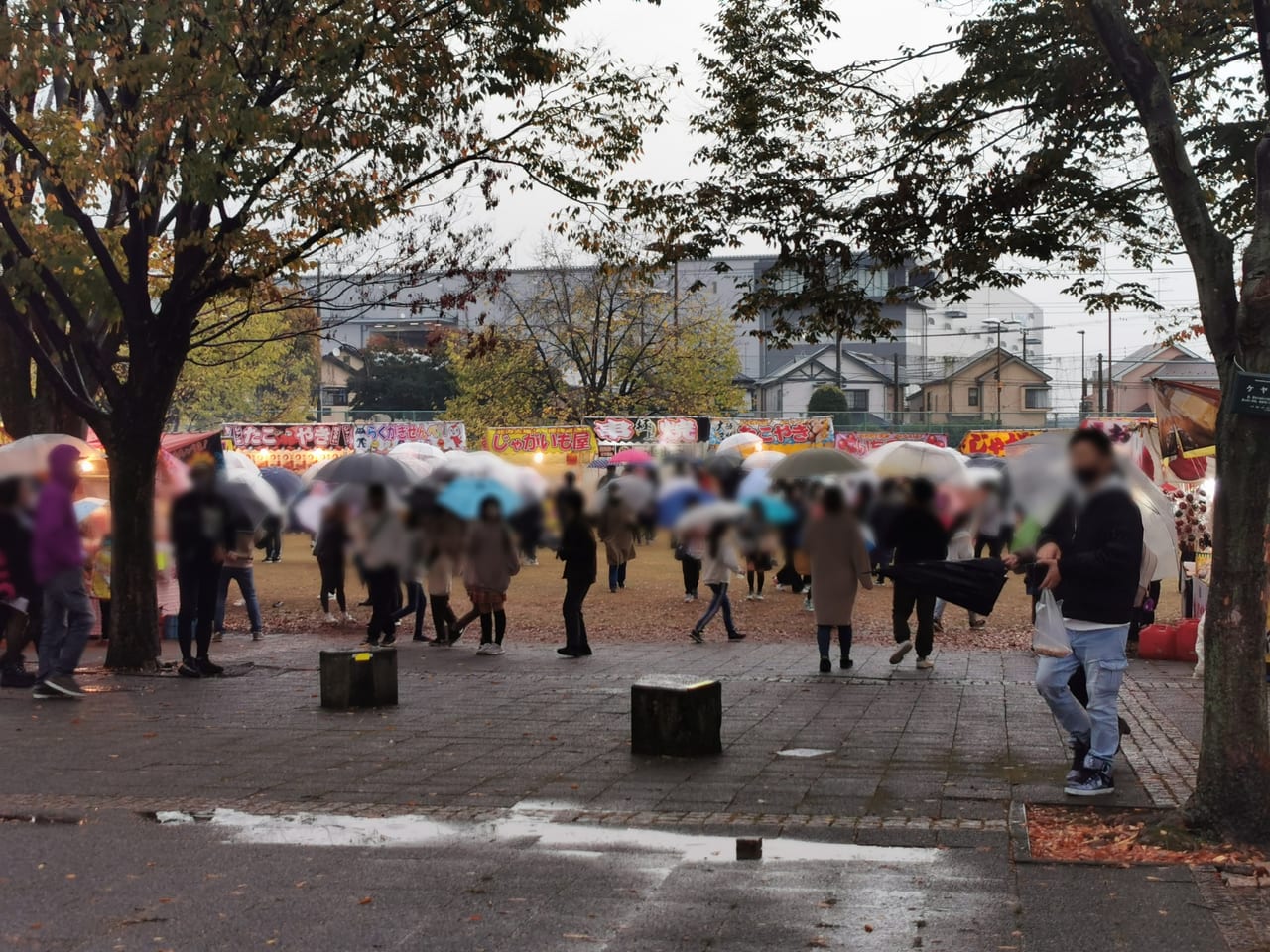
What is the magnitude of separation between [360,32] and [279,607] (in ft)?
39.7

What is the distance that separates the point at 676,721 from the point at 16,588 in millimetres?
6171

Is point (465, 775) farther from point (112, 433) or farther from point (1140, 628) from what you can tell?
point (1140, 628)

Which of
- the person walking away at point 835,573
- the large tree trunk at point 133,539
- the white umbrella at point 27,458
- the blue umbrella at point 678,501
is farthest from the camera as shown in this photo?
the large tree trunk at point 133,539

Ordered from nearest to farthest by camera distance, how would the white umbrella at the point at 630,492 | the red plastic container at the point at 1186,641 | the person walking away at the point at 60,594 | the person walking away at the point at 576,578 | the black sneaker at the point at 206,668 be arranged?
the white umbrella at the point at 630,492
the person walking away at the point at 60,594
the black sneaker at the point at 206,668
the person walking away at the point at 576,578
the red plastic container at the point at 1186,641

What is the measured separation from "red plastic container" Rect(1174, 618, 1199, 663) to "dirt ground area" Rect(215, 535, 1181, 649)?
2.15 meters

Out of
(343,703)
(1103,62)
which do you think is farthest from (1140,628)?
(343,703)

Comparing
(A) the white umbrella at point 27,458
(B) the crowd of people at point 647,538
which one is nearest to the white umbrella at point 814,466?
(B) the crowd of people at point 647,538

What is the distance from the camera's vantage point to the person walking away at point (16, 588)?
9.21 m

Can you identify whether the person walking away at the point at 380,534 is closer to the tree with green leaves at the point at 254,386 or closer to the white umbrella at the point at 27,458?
the white umbrella at the point at 27,458

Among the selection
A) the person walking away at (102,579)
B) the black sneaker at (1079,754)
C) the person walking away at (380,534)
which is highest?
the person walking away at (380,534)

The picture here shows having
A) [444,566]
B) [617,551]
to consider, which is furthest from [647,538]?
[617,551]

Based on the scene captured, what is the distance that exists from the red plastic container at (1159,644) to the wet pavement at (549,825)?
254 centimetres

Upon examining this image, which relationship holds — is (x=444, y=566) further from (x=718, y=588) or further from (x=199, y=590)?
(x=718, y=588)

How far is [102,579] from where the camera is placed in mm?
16141
